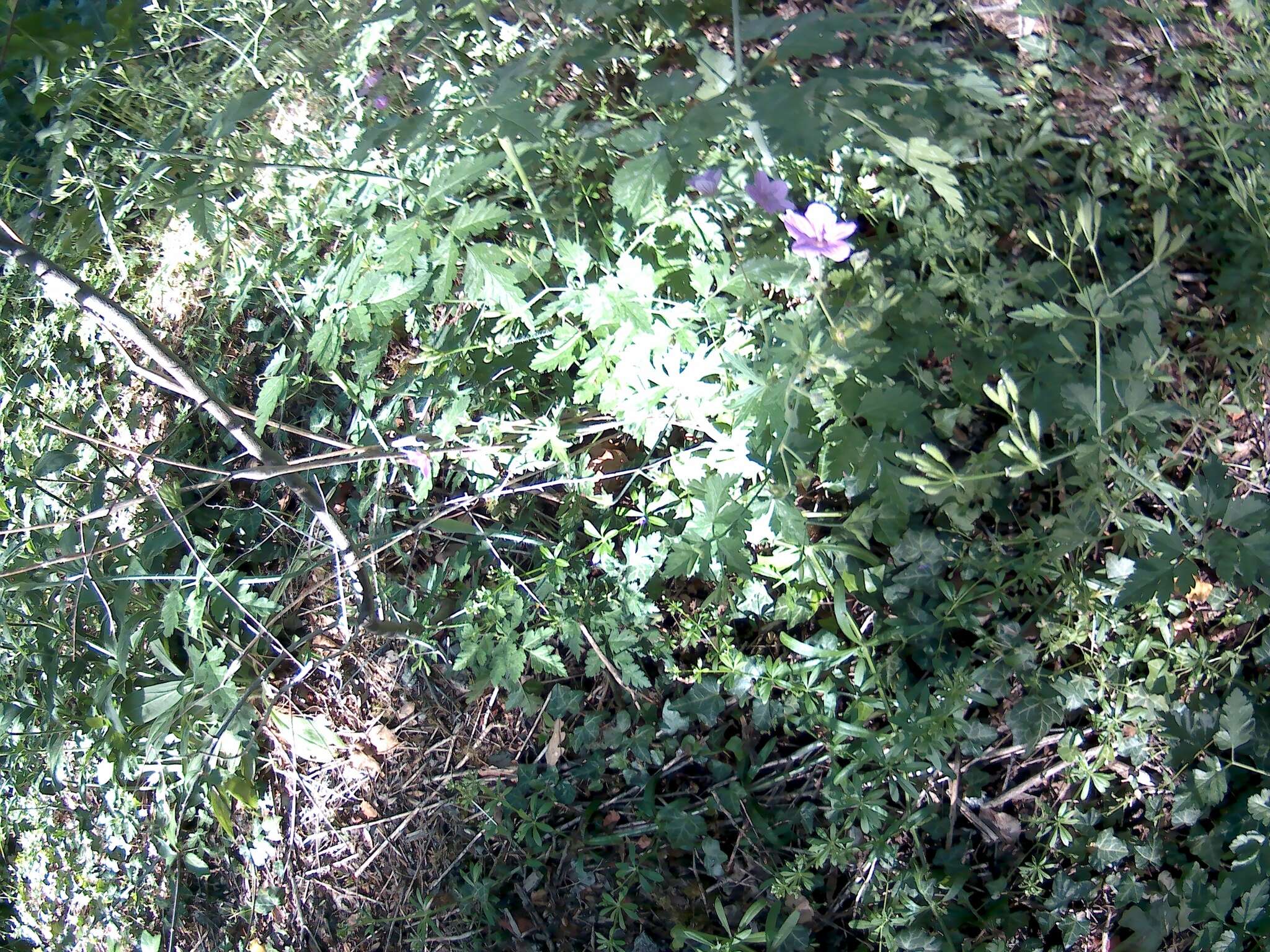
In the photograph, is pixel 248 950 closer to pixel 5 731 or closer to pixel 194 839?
pixel 194 839

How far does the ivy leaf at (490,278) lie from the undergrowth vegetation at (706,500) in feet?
0.04

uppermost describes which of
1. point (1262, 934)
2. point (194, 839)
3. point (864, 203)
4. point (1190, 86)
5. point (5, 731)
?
point (1190, 86)

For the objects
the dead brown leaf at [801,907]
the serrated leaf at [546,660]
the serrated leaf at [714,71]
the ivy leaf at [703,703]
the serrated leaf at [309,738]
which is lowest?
the serrated leaf at [309,738]

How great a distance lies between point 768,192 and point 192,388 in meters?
1.25

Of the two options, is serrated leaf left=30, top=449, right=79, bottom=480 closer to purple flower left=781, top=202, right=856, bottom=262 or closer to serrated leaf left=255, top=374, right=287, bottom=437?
serrated leaf left=255, top=374, right=287, bottom=437

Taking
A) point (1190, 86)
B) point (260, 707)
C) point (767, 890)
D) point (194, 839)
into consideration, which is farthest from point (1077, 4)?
point (194, 839)

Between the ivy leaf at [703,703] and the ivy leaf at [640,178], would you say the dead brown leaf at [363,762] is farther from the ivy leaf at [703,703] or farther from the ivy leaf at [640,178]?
the ivy leaf at [640,178]

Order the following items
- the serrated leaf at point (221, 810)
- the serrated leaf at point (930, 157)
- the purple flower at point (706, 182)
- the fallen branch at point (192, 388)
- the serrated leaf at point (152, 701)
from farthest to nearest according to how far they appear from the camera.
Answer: the serrated leaf at point (221, 810), the serrated leaf at point (152, 701), the purple flower at point (706, 182), the fallen branch at point (192, 388), the serrated leaf at point (930, 157)

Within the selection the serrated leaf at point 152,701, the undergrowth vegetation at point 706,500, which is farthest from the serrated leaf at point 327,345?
the serrated leaf at point 152,701

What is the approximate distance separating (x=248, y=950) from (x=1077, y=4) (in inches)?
134

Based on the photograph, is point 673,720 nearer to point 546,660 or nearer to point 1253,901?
point 546,660

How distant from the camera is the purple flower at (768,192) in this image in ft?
5.56

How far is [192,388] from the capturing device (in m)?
1.68

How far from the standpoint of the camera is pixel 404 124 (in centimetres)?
141
